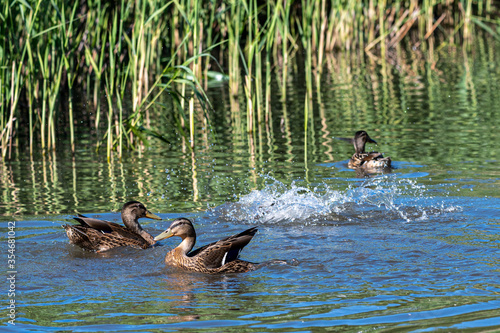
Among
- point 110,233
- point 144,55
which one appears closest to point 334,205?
point 110,233

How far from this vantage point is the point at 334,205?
804 cm

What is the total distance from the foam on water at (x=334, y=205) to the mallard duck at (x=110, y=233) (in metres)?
0.98

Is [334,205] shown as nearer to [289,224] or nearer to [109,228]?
[289,224]

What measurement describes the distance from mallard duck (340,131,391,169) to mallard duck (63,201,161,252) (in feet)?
11.8

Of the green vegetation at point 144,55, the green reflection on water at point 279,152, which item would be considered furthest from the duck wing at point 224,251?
the green vegetation at point 144,55

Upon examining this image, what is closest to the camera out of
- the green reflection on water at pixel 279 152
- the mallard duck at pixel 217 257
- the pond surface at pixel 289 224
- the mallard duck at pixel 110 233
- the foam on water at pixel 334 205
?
the pond surface at pixel 289 224

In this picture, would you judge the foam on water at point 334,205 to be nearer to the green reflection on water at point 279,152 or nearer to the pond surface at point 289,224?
the pond surface at point 289,224

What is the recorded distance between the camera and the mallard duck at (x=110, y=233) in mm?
6891

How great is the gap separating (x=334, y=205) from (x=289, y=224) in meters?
0.70

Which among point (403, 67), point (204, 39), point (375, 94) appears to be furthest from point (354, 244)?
point (403, 67)

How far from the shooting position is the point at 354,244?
6.68 m

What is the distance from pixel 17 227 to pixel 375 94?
9.82 m

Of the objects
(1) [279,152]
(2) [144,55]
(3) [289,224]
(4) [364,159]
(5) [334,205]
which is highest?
(2) [144,55]

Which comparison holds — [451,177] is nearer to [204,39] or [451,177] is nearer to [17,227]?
[17,227]
